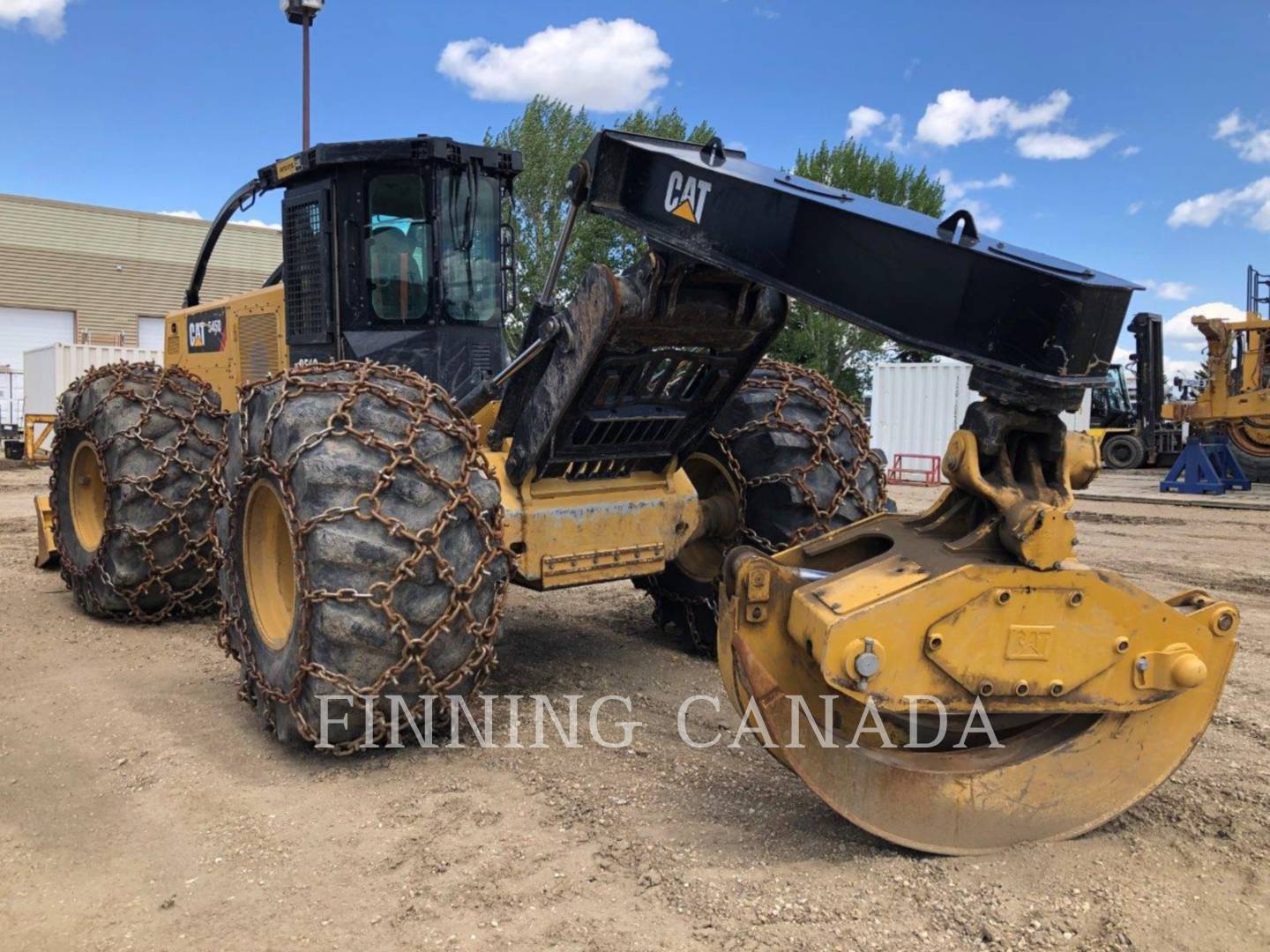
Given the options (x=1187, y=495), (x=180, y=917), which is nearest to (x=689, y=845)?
(x=180, y=917)

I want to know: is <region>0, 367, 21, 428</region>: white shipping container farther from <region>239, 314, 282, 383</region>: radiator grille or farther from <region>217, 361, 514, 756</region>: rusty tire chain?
<region>217, 361, 514, 756</region>: rusty tire chain

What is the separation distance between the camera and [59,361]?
70.6 ft

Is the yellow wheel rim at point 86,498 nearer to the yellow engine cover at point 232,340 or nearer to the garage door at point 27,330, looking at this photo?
the yellow engine cover at point 232,340

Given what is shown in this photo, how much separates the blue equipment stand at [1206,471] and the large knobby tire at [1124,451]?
484 centimetres

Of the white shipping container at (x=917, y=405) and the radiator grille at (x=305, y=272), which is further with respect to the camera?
the white shipping container at (x=917, y=405)

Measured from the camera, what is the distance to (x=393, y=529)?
338 centimetres

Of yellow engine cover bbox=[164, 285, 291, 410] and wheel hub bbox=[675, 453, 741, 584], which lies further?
yellow engine cover bbox=[164, 285, 291, 410]

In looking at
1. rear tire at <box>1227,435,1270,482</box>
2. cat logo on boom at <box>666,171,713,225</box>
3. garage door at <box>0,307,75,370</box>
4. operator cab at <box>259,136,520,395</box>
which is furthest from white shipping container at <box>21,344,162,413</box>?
rear tire at <box>1227,435,1270,482</box>

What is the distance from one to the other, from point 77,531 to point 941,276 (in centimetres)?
561

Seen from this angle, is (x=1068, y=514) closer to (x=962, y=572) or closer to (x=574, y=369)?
(x=962, y=572)

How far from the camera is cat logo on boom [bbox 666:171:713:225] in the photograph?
315 cm

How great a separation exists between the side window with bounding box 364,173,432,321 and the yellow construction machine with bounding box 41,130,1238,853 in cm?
1

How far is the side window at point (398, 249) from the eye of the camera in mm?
4793

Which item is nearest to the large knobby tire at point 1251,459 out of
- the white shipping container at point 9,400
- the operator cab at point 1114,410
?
the operator cab at point 1114,410
